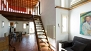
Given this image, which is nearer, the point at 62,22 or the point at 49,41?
the point at 62,22

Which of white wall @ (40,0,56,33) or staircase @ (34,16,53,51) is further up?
white wall @ (40,0,56,33)

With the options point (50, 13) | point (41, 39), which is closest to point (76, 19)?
point (50, 13)

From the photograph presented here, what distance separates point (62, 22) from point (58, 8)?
763mm

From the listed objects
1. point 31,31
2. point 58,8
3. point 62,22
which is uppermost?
point 58,8

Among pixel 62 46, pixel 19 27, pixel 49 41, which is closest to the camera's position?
pixel 62 46

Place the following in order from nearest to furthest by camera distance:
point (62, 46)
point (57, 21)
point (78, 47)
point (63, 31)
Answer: point (78, 47), point (62, 46), point (57, 21), point (63, 31)

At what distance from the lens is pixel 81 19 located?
3.53 metres

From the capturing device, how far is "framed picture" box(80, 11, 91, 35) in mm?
3127

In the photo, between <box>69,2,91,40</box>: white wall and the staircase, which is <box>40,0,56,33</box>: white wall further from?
<box>69,2,91,40</box>: white wall

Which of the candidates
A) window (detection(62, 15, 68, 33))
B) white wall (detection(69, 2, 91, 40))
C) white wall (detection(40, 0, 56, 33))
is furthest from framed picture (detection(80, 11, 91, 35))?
white wall (detection(40, 0, 56, 33))

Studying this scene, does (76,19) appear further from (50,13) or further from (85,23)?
(50,13)

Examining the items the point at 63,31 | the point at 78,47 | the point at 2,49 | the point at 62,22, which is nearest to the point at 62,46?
the point at 78,47

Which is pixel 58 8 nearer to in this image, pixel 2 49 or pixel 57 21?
pixel 57 21

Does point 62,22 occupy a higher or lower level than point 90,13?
lower
